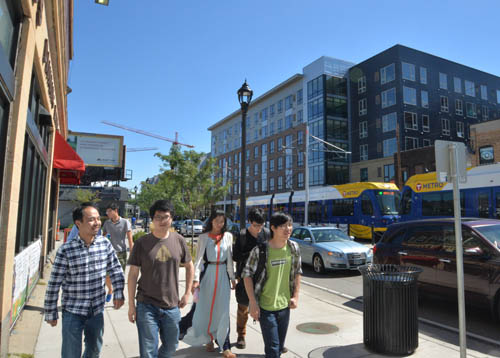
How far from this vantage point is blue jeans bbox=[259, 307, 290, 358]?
11.7 ft

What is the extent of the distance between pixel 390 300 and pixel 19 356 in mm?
4424

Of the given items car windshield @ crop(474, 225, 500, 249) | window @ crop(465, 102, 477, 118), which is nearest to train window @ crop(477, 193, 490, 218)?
car windshield @ crop(474, 225, 500, 249)

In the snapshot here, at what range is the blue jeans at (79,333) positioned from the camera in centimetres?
307

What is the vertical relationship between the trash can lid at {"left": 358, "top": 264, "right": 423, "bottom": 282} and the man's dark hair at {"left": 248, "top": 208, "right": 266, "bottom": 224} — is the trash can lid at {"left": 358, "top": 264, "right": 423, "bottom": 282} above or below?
below

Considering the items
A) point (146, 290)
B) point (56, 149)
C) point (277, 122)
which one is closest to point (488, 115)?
point (277, 122)

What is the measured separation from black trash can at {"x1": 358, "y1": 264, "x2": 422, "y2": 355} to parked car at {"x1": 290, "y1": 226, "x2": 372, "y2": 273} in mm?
5959

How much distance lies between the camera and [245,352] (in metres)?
4.58

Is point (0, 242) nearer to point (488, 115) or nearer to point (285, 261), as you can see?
point (285, 261)

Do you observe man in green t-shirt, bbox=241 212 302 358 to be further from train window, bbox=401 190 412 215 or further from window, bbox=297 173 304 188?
window, bbox=297 173 304 188

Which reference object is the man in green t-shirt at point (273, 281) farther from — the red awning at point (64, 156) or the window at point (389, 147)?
the window at point (389, 147)

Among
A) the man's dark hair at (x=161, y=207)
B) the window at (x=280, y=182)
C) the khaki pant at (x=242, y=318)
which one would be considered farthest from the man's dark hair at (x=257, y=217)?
the window at (x=280, y=182)

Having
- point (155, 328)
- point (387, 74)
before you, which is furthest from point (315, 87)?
point (155, 328)

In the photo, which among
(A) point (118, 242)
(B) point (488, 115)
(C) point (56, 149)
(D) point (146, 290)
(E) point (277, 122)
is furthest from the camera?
(E) point (277, 122)

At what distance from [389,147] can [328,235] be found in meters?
34.0
